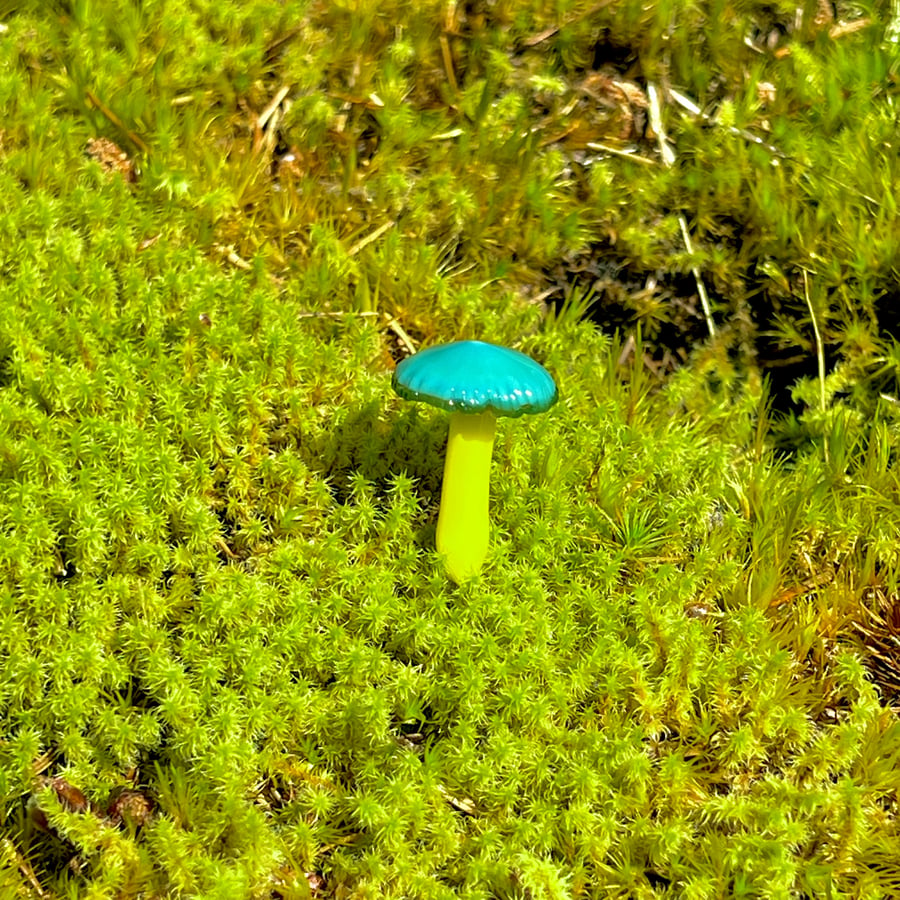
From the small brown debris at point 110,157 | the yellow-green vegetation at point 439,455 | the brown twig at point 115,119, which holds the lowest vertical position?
the yellow-green vegetation at point 439,455

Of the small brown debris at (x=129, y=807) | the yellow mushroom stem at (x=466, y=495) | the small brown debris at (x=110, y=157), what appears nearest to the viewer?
the small brown debris at (x=129, y=807)

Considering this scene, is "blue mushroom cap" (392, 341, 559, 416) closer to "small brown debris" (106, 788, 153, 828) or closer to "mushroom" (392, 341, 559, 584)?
"mushroom" (392, 341, 559, 584)

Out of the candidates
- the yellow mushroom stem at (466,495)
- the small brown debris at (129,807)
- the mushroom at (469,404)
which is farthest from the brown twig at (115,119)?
the small brown debris at (129,807)

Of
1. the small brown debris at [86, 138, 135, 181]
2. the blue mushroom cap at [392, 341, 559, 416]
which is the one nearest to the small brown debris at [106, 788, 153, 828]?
the blue mushroom cap at [392, 341, 559, 416]

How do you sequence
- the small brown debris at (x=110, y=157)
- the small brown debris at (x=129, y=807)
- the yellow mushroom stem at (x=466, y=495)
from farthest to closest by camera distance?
the small brown debris at (x=110, y=157) < the yellow mushroom stem at (x=466, y=495) < the small brown debris at (x=129, y=807)

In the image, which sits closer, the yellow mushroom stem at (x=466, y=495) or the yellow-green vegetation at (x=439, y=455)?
the yellow-green vegetation at (x=439, y=455)

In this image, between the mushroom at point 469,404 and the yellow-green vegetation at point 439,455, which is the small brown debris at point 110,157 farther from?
the mushroom at point 469,404

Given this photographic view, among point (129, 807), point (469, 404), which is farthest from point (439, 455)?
point (129, 807)
